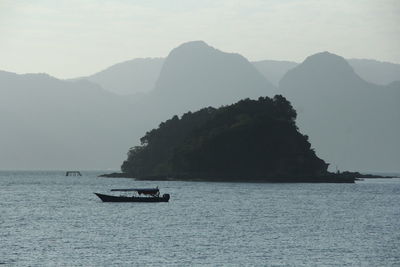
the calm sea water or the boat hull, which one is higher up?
the boat hull

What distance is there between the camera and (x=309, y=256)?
73688 millimetres

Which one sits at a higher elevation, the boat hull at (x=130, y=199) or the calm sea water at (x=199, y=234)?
the boat hull at (x=130, y=199)

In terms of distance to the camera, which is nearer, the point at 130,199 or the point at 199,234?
the point at 199,234

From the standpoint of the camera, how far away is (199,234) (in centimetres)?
9269

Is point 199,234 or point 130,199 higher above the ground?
point 130,199

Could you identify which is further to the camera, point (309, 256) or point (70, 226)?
point (70, 226)

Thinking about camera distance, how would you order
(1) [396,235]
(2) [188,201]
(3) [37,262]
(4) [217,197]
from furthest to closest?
(4) [217,197]
(2) [188,201]
(1) [396,235]
(3) [37,262]

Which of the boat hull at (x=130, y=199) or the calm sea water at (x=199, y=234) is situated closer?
the calm sea water at (x=199, y=234)

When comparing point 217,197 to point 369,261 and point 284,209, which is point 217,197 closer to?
point 284,209

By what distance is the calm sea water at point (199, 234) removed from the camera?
71.8 metres

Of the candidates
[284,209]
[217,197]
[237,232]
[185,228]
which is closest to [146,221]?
[185,228]

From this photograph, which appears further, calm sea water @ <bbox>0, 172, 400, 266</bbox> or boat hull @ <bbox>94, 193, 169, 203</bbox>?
boat hull @ <bbox>94, 193, 169, 203</bbox>

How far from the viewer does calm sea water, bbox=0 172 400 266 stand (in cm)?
7181

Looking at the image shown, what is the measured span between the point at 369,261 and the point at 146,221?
4514 cm
